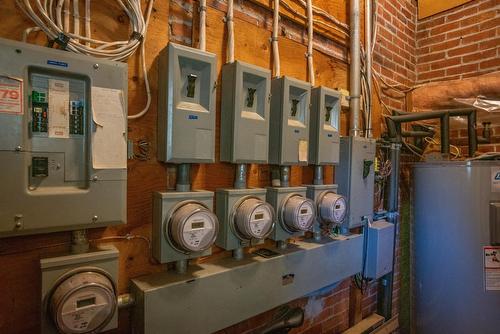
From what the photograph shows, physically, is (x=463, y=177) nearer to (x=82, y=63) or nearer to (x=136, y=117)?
(x=136, y=117)

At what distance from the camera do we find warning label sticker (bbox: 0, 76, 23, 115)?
0.67 metres

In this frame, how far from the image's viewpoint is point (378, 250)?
1623mm

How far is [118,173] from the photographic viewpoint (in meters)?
0.82

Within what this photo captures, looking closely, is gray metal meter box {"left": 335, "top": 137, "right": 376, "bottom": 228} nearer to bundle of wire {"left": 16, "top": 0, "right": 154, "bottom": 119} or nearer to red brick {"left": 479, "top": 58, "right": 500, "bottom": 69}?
bundle of wire {"left": 16, "top": 0, "right": 154, "bottom": 119}

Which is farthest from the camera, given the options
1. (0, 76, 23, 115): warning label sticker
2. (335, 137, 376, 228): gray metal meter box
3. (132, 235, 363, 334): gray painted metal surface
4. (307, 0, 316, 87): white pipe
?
(335, 137, 376, 228): gray metal meter box

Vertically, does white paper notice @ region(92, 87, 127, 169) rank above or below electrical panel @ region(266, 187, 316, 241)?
above

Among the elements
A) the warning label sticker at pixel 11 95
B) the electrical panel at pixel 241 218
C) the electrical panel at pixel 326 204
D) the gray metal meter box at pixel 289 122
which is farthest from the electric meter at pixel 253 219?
the warning label sticker at pixel 11 95

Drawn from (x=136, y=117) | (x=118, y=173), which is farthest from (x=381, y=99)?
(x=118, y=173)

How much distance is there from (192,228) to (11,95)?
584 mm

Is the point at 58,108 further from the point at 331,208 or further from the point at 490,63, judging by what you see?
the point at 490,63

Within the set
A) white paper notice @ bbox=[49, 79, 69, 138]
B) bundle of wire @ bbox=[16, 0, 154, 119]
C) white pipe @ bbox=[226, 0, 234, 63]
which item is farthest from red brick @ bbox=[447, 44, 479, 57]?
white paper notice @ bbox=[49, 79, 69, 138]

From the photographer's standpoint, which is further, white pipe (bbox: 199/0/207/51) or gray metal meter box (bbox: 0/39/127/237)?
white pipe (bbox: 199/0/207/51)

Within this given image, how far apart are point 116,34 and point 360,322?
6.45 feet

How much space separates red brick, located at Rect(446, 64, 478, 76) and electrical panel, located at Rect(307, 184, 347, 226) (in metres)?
1.62
